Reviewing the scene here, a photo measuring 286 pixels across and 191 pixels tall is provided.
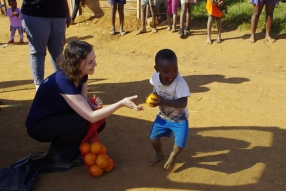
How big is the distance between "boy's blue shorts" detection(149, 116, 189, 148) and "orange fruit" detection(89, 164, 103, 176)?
0.57 m

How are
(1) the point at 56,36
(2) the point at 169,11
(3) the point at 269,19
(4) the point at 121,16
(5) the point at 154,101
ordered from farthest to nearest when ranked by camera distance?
(4) the point at 121,16 < (2) the point at 169,11 < (3) the point at 269,19 < (1) the point at 56,36 < (5) the point at 154,101

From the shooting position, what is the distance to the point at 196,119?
15.2 feet

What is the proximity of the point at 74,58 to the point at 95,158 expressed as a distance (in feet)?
3.08

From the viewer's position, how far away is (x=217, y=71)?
21.9 feet

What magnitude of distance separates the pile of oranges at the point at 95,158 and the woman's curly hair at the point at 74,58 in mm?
642

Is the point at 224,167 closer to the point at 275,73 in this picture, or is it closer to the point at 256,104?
the point at 256,104

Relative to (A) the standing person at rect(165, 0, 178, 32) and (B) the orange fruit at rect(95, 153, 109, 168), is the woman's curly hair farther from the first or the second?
(A) the standing person at rect(165, 0, 178, 32)

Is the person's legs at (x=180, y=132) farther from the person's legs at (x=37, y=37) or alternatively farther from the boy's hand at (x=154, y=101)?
the person's legs at (x=37, y=37)

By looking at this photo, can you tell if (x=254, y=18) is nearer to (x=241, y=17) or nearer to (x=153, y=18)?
(x=241, y=17)

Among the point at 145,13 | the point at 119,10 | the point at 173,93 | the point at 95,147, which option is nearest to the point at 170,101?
the point at 173,93

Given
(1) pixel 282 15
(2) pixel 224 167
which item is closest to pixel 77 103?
(2) pixel 224 167

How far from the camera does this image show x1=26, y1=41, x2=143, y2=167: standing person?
3166 mm

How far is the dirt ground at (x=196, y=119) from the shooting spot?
11.1 feet

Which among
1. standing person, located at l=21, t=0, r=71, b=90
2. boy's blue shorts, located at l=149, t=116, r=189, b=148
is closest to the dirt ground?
boy's blue shorts, located at l=149, t=116, r=189, b=148
